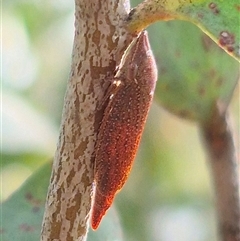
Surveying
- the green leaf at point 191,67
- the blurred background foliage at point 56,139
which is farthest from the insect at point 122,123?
the blurred background foliage at point 56,139

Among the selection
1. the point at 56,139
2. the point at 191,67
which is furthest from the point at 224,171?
the point at 56,139

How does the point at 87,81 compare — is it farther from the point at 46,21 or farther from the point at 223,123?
the point at 46,21

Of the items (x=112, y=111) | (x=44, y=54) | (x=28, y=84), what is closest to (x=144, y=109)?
(x=112, y=111)

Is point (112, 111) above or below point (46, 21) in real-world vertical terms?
below

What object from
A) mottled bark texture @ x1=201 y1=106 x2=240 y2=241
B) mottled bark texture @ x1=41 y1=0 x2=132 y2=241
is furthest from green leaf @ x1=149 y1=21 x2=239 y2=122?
mottled bark texture @ x1=41 y1=0 x2=132 y2=241

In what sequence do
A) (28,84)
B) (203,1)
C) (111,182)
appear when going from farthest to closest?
(28,84) < (111,182) < (203,1)

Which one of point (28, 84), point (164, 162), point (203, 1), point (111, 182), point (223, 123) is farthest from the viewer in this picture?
point (164, 162)

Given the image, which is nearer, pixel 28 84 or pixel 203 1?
pixel 203 1

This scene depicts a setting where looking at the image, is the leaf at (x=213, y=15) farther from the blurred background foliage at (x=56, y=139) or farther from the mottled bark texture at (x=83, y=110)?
the blurred background foliage at (x=56, y=139)
